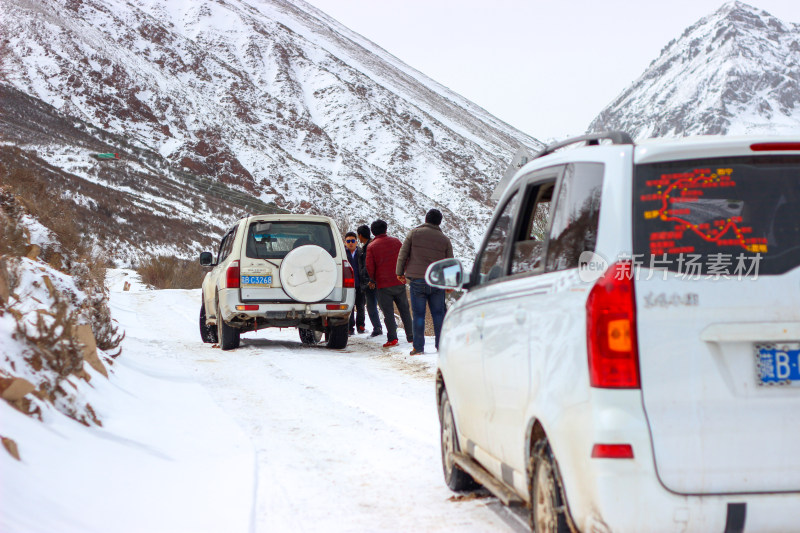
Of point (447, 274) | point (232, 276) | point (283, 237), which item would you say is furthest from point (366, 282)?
point (447, 274)

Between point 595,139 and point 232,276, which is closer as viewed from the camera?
point 595,139

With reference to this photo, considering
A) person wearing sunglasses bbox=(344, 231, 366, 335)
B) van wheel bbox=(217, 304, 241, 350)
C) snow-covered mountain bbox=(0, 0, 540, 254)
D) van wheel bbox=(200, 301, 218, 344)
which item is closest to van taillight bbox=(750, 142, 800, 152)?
van wheel bbox=(217, 304, 241, 350)

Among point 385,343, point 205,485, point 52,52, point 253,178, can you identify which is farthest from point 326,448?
point 52,52

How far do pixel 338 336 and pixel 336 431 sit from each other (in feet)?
Result: 21.1

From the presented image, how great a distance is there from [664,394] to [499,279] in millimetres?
1420

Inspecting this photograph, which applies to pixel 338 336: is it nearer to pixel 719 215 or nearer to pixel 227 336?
pixel 227 336

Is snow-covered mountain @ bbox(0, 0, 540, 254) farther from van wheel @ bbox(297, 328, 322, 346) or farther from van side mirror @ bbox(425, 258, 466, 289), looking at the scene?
van side mirror @ bbox(425, 258, 466, 289)

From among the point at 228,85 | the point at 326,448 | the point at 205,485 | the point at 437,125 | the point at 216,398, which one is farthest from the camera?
the point at 437,125

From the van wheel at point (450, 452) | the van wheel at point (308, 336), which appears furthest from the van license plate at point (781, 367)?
the van wheel at point (308, 336)

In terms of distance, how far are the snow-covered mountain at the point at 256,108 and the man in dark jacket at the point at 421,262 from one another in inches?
2549

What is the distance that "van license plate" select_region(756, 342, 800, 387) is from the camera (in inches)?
116

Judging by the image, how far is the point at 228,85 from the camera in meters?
117

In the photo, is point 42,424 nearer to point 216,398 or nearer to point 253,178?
point 216,398

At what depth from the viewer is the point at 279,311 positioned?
12766 millimetres
